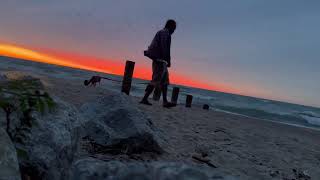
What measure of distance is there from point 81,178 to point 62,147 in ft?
3.79

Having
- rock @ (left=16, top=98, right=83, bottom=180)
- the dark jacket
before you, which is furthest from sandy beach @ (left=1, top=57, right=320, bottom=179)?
rock @ (left=16, top=98, right=83, bottom=180)

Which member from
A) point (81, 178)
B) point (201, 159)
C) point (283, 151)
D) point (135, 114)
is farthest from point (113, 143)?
point (283, 151)

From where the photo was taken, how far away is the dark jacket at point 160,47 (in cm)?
1008

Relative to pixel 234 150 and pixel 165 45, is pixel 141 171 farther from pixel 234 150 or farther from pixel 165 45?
pixel 165 45

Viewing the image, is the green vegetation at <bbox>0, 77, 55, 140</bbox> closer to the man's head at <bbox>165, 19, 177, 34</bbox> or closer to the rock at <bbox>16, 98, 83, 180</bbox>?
the rock at <bbox>16, 98, 83, 180</bbox>

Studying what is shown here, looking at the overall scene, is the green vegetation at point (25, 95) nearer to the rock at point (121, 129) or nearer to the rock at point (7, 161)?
the rock at point (7, 161)

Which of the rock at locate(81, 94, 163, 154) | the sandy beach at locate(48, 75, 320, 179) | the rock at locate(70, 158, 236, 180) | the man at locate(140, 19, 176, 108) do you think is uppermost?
the man at locate(140, 19, 176, 108)

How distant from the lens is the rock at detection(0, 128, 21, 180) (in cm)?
236

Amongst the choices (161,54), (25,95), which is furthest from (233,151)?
(25,95)

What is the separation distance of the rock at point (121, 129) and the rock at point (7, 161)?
2967 mm

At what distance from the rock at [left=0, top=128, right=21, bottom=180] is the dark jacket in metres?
7.71

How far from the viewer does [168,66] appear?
10391mm

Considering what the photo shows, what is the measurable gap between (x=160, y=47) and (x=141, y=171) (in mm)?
7934

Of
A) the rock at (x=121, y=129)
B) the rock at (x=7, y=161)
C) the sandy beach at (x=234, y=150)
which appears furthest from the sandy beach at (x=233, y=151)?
the rock at (x=7, y=161)
